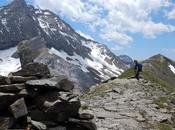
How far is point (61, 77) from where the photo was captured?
2433cm

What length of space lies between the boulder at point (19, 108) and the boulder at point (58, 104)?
140cm

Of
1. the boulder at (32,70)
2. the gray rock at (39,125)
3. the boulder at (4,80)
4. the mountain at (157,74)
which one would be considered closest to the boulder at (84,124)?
the gray rock at (39,125)

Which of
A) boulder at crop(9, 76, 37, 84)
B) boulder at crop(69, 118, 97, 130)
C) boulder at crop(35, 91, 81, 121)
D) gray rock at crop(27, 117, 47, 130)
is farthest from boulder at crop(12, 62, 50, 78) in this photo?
gray rock at crop(27, 117, 47, 130)

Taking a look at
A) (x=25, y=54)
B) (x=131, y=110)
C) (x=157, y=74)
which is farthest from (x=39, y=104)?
(x=157, y=74)

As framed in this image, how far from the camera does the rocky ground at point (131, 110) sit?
31.6 metres

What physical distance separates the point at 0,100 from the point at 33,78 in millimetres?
2852

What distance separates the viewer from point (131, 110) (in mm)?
37688

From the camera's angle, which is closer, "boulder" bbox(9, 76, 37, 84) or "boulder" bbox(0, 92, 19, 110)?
"boulder" bbox(0, 92, 19, 110)

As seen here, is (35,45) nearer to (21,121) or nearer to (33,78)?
(33,78)

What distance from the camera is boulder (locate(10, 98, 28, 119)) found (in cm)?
2166

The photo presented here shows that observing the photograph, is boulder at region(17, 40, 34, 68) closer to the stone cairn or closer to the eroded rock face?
the stone cairn

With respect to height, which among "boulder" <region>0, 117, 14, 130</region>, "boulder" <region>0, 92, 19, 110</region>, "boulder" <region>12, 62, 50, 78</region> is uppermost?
"boulder" <region>12, 62, 50, 78</region>

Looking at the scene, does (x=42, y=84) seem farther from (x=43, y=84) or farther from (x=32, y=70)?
(x=32, y=70)

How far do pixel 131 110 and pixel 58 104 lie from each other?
15601mm
